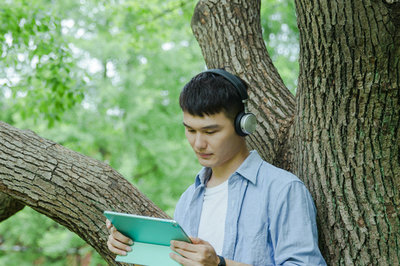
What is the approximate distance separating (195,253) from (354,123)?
92cm

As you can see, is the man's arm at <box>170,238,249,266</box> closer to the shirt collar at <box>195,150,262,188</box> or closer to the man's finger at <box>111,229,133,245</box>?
the man's finger at <box>111,229,133,245</box>

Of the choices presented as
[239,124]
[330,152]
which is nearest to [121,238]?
[239,124]

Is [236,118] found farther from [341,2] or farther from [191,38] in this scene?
[191,38]

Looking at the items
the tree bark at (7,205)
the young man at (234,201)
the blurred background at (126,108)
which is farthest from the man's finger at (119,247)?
the blurred background at (126,108)

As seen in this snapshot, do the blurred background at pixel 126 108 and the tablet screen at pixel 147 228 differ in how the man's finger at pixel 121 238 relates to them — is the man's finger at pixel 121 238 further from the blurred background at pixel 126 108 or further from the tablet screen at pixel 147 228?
the blurred background at pixel 126 108

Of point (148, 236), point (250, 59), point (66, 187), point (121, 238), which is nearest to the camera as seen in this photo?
point (148, 236)

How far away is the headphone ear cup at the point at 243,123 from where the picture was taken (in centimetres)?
202

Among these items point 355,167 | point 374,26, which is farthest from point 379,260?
point 374,26

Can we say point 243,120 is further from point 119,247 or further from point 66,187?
point 66,187

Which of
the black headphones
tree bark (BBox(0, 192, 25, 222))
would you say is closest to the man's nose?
the black headphones

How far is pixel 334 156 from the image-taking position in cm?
213

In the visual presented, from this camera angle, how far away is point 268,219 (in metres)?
1.97

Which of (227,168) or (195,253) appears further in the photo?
(227,168)

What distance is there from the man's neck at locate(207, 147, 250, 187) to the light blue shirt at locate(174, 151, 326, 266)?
5 centimetres
